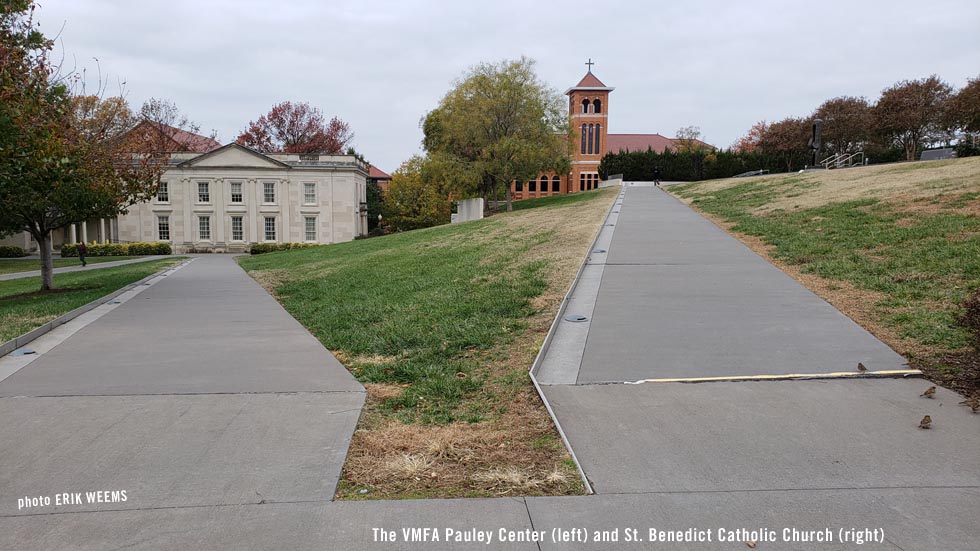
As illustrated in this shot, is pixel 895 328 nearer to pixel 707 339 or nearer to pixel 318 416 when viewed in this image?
pixel 707 339

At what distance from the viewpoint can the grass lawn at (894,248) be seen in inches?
288

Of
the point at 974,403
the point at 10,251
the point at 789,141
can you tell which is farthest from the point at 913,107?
the point at 10,251

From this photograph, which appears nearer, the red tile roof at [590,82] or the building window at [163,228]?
the building window at [163,228]

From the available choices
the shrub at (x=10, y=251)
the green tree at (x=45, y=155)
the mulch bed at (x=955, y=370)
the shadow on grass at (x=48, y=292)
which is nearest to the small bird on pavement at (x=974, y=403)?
the mulch bed at (x=955, y=370)

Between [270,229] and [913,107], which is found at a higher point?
[913,107]

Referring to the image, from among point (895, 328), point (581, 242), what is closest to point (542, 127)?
point (581, 242)

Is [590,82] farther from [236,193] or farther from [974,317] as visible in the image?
[974,317]

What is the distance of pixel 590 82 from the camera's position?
76.8m

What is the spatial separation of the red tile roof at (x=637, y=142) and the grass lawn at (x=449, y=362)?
2916 inches

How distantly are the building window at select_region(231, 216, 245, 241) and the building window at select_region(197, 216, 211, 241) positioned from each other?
203 centimetres

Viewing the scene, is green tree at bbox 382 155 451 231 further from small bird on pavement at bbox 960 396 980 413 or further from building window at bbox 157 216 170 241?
small bird on pavement at bbox 960 396 980 413

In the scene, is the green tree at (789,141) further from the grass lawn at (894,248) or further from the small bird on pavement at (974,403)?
the small bird on pavement at (974,403)

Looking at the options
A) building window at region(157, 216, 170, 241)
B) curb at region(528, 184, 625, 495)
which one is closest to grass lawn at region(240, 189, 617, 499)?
curb at region(528, 184, 625, 495)

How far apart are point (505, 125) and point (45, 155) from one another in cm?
2878
